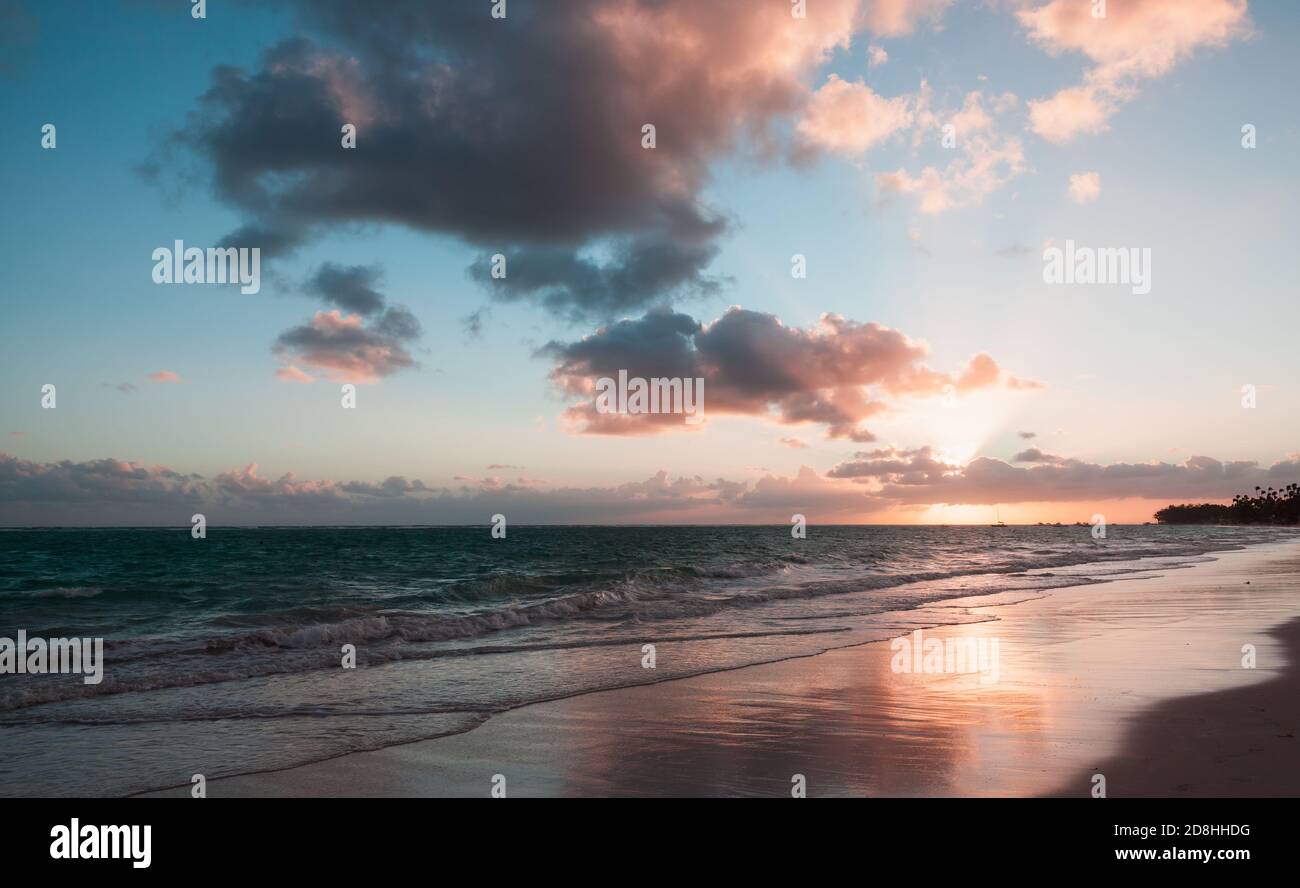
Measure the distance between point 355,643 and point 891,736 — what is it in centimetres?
1331

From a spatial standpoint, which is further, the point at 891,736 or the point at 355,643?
the point at 355,643

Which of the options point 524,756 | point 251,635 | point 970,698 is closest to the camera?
point 524,756

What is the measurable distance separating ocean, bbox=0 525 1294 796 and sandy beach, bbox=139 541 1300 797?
44.4 inches

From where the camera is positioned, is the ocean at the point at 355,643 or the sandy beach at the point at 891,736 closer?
the sandy beach at the point at 891,736

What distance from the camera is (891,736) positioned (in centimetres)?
857

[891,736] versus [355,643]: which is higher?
[891,736]

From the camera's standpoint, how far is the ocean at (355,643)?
889 cm

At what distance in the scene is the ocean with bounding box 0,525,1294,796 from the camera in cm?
889

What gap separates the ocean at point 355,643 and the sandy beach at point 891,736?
3.70ft

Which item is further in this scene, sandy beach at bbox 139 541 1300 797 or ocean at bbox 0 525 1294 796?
ocean at bbox 0 525 1294 796
